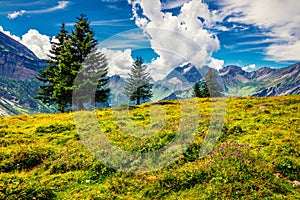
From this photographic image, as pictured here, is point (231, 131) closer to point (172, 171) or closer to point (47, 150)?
point (172, 171)

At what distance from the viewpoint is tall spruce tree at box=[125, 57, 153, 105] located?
4903 centimetres

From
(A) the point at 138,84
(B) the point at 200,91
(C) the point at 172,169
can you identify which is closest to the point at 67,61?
(A) the point at 138,84

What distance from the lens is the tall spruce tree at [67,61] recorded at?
115ft

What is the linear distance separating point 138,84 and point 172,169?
40.4 m

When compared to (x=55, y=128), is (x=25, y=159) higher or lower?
lower

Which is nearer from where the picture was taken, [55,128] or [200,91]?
[55,128]

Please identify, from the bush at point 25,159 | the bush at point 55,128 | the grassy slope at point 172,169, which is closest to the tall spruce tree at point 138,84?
the bush at point 55,128

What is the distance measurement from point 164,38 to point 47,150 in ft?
31.0

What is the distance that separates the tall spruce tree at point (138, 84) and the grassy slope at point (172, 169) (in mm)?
33263

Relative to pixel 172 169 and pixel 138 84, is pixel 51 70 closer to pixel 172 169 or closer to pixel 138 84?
pixel 138 84

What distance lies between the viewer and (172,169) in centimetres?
1081

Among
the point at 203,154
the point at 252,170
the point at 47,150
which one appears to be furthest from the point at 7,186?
the point at 252,170

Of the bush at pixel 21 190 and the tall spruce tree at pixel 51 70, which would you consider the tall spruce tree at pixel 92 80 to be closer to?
the tall spruce tree at pixel 51 70

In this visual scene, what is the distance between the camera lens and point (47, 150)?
14.0 metres
